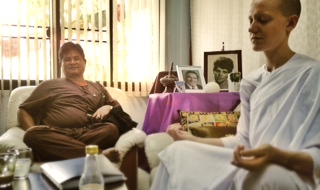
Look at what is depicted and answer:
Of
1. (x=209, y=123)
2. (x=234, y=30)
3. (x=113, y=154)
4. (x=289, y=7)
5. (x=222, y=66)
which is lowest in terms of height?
(x=113, y=154)

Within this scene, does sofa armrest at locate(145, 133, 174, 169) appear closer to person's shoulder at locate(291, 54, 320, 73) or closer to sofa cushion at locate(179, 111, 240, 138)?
sofa cushion at locate(179, 111, 240, 138)

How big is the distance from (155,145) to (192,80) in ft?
3.19

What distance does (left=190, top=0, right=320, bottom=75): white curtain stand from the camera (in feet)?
6.05

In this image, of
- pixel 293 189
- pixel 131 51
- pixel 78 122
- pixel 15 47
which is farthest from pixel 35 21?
pixel 293 189

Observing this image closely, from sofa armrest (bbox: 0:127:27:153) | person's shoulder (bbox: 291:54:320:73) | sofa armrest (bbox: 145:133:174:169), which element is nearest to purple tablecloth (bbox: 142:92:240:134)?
sofa armrest (bbox: 145:133:174:169)

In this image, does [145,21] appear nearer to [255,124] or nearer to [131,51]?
[131,51]

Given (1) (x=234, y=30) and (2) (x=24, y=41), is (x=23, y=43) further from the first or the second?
(1) (x=234, y=30)

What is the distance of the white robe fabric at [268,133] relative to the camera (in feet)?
2.80

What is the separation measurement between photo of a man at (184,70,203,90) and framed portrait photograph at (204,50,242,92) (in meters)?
0.11

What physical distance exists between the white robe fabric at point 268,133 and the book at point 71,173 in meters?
0.17

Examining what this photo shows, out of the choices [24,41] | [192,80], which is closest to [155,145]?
[192,80]

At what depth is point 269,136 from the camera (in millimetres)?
945

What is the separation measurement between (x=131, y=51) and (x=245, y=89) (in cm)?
190

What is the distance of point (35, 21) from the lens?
2619 millimetres
